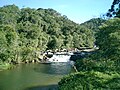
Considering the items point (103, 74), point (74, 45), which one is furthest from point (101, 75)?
point (74, 45)

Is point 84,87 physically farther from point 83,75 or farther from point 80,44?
point 80,44

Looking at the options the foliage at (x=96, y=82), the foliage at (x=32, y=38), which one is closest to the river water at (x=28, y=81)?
the foliage at (x=96, y=82)

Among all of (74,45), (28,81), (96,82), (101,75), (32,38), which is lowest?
(28,81)

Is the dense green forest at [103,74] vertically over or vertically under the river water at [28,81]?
over

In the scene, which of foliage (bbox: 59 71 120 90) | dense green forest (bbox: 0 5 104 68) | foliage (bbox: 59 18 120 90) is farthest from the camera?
dense green forest (bbox: 0 5 104 68)

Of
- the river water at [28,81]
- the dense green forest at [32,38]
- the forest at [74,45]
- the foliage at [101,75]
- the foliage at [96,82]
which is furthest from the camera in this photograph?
the dense green forest at [32,38]

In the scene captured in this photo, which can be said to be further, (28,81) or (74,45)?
(74,45)

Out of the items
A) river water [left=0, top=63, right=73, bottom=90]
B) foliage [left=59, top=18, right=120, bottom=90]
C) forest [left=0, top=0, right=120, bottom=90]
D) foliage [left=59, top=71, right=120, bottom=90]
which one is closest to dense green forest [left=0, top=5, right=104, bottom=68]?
forest [left=0, top=0, right=120, bottom=90]

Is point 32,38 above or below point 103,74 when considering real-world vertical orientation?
above

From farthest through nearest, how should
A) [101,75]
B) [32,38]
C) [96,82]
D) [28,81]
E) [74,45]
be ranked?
[74,45] → [32,38] → [28,81] → [101,75] → [96,82]

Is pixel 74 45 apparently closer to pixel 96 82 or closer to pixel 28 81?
pixel 28 81

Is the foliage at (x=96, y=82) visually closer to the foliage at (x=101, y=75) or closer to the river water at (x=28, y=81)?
the foliage at (x=101, y=75)

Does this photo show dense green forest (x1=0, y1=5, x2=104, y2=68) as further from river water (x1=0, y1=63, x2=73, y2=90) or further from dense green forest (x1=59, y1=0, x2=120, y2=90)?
dense green forest (x1=59, y1=0, x2=120, y2=90)

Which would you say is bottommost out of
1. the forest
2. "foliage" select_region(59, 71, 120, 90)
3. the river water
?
the river water
